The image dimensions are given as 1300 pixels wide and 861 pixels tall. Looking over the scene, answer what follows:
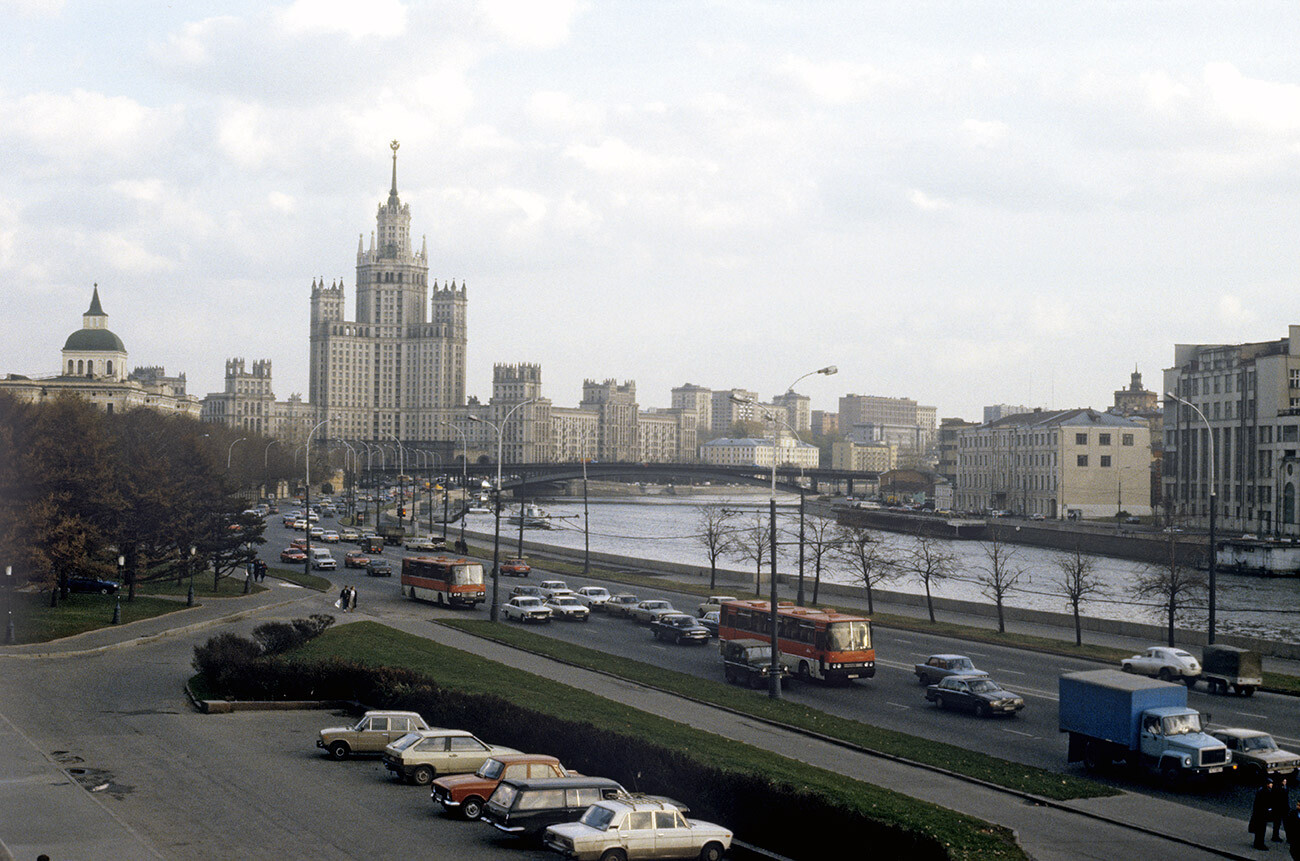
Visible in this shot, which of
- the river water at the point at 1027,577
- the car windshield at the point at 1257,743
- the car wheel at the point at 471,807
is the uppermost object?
Result: the car windshield at the point at 1257,743

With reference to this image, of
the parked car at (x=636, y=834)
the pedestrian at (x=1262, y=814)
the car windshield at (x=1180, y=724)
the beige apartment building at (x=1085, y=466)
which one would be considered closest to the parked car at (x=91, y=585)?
the parked car at (x=636, y=834)

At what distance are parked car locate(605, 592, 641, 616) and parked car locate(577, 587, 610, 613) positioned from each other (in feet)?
1.31

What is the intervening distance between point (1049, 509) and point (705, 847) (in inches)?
5134

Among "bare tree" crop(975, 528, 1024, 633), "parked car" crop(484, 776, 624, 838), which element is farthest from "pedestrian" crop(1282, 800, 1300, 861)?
"bare tree" crop(975, 528, 1024, 633)

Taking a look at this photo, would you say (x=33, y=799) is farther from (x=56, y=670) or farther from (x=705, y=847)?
(x=56, y=670)

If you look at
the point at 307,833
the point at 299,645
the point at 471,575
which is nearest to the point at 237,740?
the point at 307,833

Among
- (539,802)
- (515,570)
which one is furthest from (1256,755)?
(515,570)

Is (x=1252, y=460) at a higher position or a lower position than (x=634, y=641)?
higher

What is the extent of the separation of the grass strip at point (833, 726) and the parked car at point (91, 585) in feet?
76.2

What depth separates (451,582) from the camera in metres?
56.2

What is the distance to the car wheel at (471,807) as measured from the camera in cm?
2077

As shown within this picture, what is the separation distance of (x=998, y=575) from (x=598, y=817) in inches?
1418

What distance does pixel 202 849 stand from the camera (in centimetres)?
1839

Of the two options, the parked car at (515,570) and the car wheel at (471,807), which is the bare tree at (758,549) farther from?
the car wheel at (471,807)
